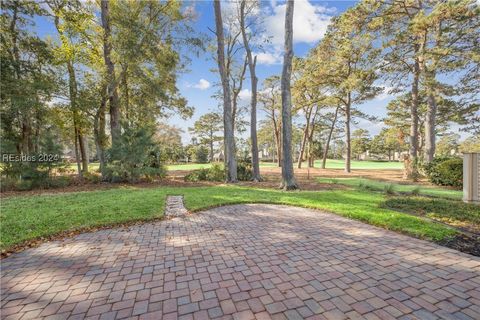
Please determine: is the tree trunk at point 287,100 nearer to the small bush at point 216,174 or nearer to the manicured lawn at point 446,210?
the manicured lawn at point 446,210

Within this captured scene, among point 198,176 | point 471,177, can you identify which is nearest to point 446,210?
point 471,177

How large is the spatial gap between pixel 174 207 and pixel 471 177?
Answer: 8.19m

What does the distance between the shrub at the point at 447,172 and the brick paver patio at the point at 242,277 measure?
8886 millimetres

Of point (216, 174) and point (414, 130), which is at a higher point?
point (414, 130)

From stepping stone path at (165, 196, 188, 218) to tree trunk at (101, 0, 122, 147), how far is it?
225 inches

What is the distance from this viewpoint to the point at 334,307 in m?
2.14

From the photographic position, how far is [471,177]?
20.2 feet

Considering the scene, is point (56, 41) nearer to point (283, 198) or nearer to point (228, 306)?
point (283, 198)

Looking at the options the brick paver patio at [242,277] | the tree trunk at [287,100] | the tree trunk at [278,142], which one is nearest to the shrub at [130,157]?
the tree trunk at [287,100]

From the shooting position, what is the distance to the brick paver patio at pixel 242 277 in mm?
2139

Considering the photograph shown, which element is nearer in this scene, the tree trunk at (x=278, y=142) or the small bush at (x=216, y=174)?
the small bush at (x=216, y=174)

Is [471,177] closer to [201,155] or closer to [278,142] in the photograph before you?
[278,142]

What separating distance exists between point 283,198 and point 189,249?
14.1ft

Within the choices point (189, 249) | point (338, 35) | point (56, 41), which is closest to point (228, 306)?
point (189, 249)
